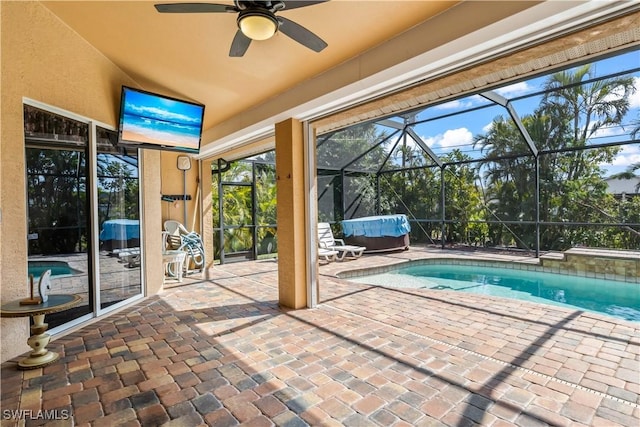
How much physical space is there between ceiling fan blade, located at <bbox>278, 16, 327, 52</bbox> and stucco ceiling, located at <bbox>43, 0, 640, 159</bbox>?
1.19 ft

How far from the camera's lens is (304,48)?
320 centimetres

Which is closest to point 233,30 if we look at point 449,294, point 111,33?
point 111,33

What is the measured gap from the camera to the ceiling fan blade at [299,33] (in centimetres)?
220

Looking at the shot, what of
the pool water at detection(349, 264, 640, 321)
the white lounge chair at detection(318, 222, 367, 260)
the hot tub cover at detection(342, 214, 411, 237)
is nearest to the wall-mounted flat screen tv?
the pool water at detection(349, 264, 640, 321)

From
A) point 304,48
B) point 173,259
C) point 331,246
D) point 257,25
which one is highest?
point 304,48

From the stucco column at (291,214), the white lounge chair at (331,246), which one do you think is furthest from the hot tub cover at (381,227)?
the stucco column at (291,214)

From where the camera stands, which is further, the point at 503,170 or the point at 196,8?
the point at 503,170

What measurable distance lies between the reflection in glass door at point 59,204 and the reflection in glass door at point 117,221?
24 cm

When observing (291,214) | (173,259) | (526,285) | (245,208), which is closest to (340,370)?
(291,214)

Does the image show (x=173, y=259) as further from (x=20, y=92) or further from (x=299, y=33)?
(x=299, y=33)

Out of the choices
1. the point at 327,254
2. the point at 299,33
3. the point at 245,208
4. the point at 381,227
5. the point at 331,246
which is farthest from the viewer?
the point at 381,227

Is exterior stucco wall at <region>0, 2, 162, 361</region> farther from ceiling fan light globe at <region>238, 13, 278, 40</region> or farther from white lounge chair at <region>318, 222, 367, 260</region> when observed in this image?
white lounge chair at <region>318, 222, 367, 260</region>

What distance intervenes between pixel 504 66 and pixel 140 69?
13.6 feet

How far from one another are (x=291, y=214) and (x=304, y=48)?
2055mm
